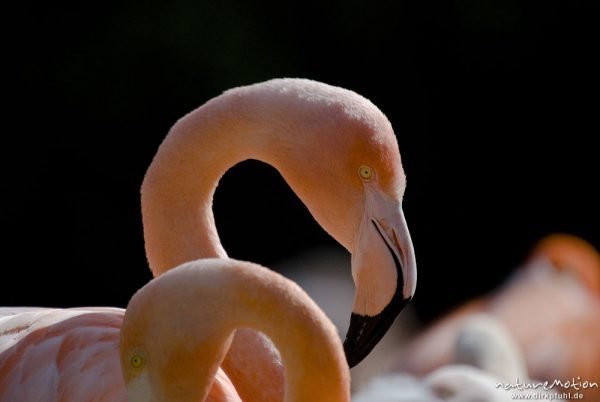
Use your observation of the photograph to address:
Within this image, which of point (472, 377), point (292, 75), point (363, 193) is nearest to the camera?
point (363, 193)

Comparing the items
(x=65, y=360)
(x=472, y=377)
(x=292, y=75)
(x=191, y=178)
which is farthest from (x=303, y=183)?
(x=292, y=75)

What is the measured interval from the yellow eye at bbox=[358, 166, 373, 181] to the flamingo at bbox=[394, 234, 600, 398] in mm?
2957

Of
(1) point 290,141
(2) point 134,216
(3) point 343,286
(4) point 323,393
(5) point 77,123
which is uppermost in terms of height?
(1) point 290,141

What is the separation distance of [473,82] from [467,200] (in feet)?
2.58

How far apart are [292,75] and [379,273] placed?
13.9 ft

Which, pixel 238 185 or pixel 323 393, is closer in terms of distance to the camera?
pixel 323 393

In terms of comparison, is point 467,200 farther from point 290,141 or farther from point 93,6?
point 290,141

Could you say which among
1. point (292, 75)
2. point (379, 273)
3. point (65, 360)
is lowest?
point (292, 75)

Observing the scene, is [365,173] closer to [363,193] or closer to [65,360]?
[363,193]

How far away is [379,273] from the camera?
8.11 ft

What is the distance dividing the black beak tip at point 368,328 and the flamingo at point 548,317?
2.84 meters

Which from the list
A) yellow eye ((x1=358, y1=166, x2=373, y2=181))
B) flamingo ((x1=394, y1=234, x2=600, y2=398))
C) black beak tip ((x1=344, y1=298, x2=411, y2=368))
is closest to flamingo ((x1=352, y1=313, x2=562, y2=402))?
flamingo ((x1=394, y1=234, x2=600, y2=398))

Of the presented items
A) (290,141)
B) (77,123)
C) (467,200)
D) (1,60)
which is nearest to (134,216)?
(77,123)

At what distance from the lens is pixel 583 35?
7309 millimetres
